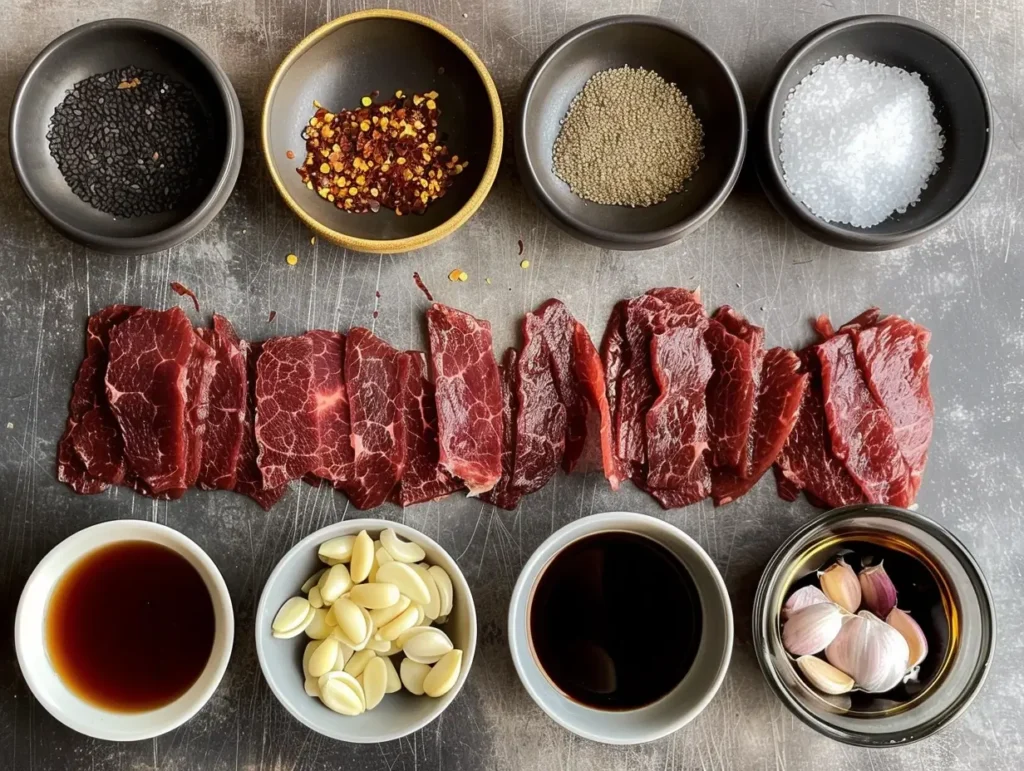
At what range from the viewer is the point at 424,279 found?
2672 millimetres

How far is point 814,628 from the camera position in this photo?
237 cm

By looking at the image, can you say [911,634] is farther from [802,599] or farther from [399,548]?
[399,548]

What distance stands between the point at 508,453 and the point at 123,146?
4.93 ft

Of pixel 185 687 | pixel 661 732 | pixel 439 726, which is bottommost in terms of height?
pixel 439 726

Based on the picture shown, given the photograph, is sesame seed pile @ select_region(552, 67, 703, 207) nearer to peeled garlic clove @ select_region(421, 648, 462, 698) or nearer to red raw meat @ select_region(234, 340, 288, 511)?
red raw meat @ select_region(234, 340, 288, 511)

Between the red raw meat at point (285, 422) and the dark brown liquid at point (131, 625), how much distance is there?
0.37 meters

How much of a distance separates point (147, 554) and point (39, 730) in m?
0.70

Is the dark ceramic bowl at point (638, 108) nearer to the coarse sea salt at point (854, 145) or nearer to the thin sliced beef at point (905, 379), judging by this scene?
the coarse sea salt at point (854, 145)

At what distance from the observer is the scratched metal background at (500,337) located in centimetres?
259

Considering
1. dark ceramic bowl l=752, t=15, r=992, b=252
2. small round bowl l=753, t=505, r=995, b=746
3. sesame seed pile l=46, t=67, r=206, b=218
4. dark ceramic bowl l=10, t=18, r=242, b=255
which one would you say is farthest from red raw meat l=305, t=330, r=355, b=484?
dark ceramic bowl l=752, t=15, r=992, b=252

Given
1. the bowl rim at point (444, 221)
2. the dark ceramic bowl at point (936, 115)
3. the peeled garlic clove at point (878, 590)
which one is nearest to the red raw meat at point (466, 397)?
the bowl rim at point (444, 221)

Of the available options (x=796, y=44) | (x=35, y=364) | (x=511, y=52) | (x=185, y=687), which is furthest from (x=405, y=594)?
(x=796, y=44)

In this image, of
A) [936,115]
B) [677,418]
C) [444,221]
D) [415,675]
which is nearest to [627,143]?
[444,221]

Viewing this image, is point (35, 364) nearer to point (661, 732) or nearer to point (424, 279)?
point (424, 279)
